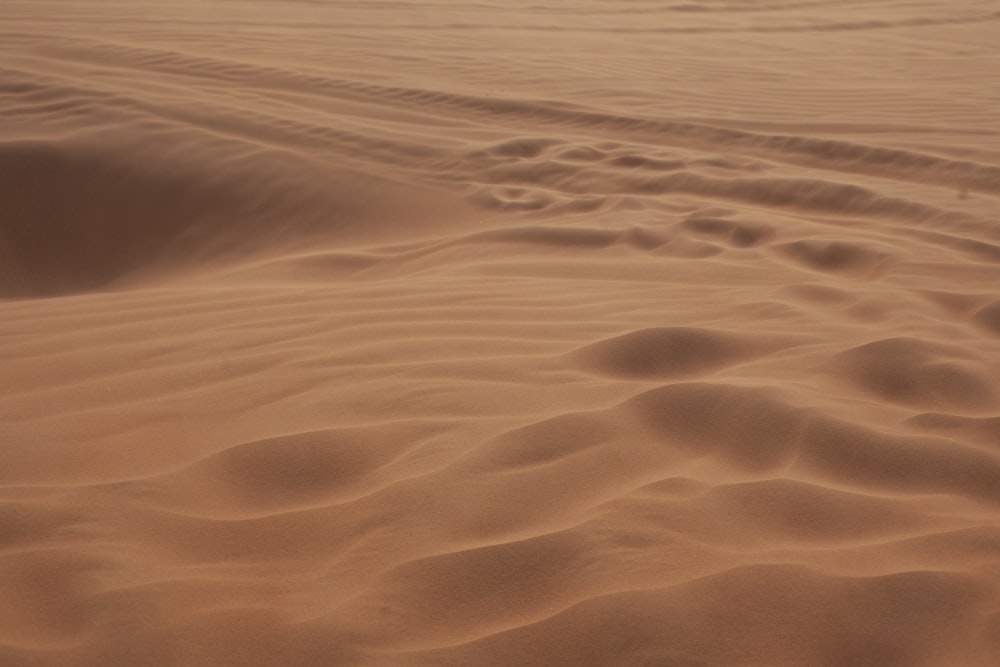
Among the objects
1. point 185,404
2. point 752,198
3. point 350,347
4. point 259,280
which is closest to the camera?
point 185,404

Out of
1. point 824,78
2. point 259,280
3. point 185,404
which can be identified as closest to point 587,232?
point 259,280

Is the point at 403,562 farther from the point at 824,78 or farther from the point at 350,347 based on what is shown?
the point at 824,78

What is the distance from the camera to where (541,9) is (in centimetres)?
1213

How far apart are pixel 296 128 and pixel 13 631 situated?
16.6 feet

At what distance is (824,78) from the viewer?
816 cm

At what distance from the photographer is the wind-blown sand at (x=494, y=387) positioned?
1617mm

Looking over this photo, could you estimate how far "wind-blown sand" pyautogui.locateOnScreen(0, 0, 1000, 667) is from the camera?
162cm

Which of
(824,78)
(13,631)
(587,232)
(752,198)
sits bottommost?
(13,631)

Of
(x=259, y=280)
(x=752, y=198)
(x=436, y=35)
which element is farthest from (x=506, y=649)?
(x=436, y=35)

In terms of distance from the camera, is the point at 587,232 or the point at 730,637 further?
the point at 587,232

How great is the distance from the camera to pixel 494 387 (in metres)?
2.49

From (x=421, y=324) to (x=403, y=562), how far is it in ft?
4.50

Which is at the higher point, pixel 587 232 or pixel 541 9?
pixel 541 9

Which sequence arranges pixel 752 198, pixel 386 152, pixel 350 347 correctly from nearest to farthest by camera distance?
1. pixel 350 347
2. pixel 752 198
3. pixel 386 152
